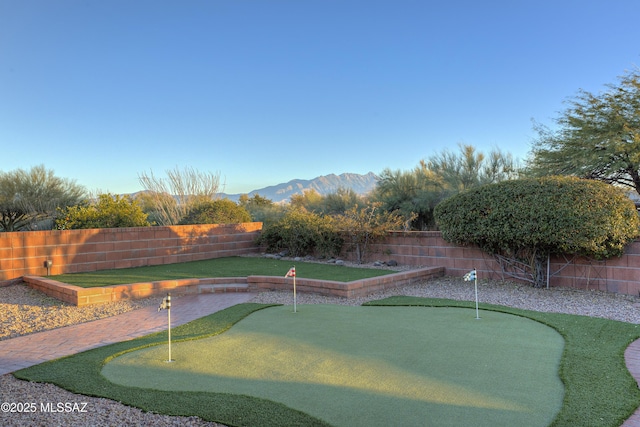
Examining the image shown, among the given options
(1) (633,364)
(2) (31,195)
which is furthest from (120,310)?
(2) (31,195)

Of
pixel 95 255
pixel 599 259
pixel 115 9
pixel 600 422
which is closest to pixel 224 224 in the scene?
pixel 95 255

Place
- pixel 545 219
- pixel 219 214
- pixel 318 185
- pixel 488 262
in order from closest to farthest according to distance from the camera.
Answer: pixel 545 219, pixel 488 262, pixel 219 214, pixel 318 185

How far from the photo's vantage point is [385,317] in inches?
273

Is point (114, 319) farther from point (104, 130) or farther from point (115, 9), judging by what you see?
point (104, 130)

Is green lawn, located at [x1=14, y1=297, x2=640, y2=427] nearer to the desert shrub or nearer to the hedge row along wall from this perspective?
the hedge row along wall

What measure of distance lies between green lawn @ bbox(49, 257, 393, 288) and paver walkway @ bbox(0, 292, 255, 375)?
6.37 feet

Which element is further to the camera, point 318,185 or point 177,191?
point 318,185

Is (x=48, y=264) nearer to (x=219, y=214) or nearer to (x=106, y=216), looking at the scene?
(x=106, y=216)

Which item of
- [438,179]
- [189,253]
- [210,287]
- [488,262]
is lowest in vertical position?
[210,287]

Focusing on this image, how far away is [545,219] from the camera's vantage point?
8.88 m

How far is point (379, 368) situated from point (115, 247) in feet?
33.6

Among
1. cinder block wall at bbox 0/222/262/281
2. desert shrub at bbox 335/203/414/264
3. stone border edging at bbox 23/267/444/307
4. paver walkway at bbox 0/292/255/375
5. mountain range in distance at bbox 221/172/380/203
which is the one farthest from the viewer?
mountain range in distance at bbox 221/172/380/203

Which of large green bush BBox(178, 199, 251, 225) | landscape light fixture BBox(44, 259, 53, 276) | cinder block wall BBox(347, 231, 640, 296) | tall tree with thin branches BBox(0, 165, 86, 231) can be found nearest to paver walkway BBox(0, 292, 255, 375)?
landscape light fixture BBox(44, 259, 53, 276)

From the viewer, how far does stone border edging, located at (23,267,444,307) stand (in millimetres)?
8477
